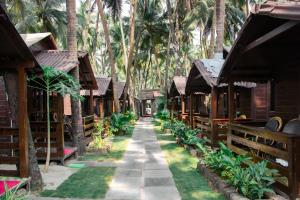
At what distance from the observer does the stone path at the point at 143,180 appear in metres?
7.46

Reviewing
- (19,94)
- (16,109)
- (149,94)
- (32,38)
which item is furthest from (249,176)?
(149,94)

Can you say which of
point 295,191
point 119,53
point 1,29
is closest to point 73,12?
point 1,29

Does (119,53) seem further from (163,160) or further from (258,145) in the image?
(258,145)

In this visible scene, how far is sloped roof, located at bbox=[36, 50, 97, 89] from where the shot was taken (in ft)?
38.0

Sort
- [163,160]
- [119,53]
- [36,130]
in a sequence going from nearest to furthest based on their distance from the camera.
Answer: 1. [36,130]
2. [163,160]
3. [119,53]

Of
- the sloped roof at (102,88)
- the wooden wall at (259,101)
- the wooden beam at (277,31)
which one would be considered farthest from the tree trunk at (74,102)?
the sloped roof at (102,88)

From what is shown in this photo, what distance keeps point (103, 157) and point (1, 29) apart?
22.8 feet

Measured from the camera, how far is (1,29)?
21.2 feet

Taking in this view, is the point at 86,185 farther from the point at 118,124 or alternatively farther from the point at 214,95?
the point at 118,124

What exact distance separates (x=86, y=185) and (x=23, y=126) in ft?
6.10

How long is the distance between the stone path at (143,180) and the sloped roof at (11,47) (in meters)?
3.11

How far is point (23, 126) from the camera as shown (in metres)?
7.64

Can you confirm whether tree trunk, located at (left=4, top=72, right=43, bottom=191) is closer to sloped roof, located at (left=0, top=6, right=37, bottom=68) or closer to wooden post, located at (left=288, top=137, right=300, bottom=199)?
sloped roof, located at (left=0, top=6, right=37, bottom=68)

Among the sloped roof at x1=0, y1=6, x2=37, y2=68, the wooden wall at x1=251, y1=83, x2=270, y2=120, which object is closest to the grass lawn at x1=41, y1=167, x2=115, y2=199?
the sloped roof at x1=0, y1=6, x2=37, y2=68
